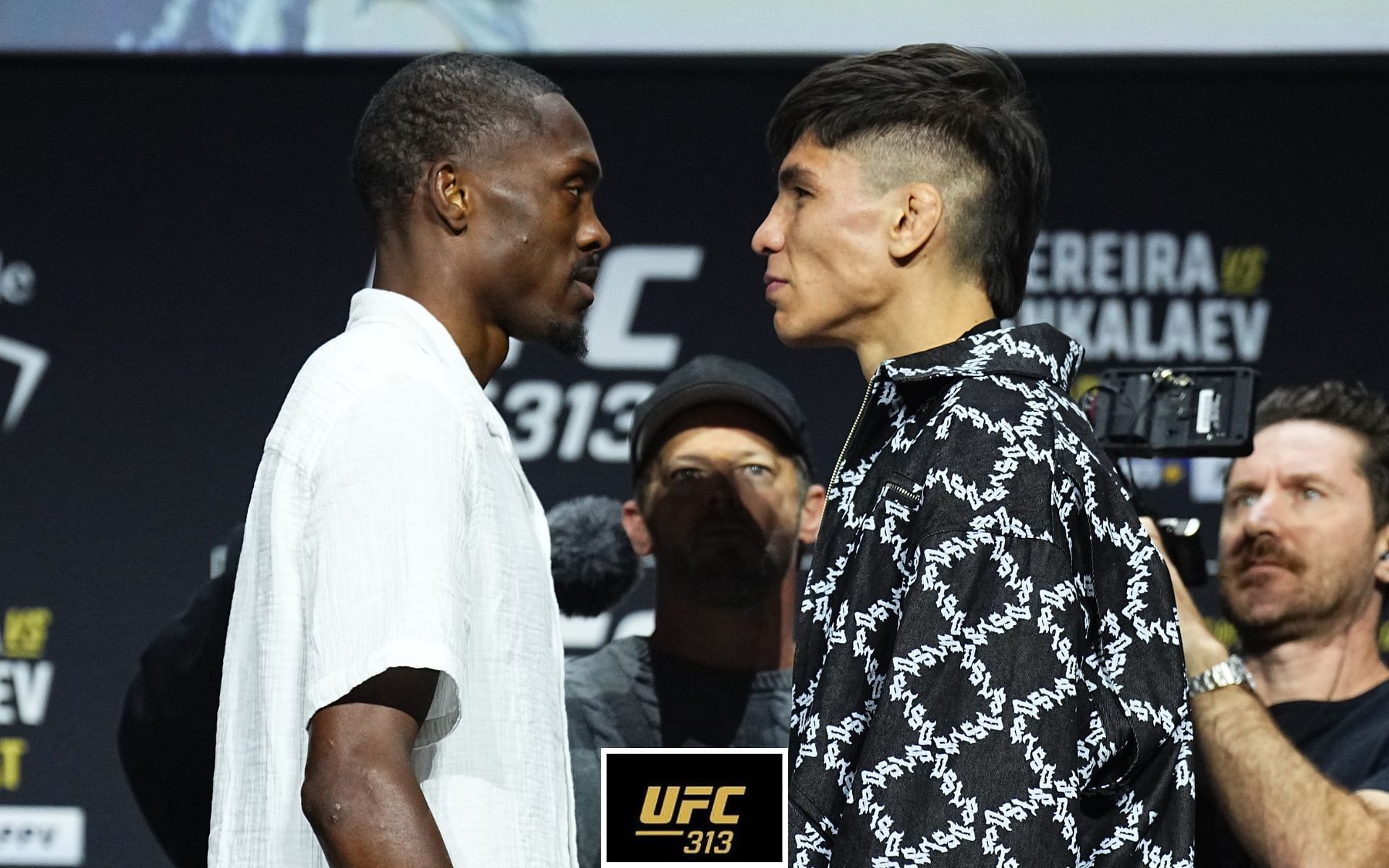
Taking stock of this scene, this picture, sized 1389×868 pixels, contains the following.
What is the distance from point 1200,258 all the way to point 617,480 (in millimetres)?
1149

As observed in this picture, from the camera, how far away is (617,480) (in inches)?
129

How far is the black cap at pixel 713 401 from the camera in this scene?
2.86 m

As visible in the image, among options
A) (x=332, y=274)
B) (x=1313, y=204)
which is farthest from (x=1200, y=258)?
(x=332, y=274)

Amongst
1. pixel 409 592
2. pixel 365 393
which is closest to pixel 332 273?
pixel 365 393

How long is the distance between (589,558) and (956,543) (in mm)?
1621

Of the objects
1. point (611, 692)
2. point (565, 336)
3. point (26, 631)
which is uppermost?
point (565, 336)

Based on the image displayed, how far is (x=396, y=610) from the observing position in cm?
131

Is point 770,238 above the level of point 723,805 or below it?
above

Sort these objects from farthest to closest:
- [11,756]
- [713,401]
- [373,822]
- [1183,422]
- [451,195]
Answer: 1. [11,756]
2. [713,401]
3. [1183,422]
4. [451,195]
5. [373,822]

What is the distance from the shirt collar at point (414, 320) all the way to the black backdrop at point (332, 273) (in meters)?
1.71

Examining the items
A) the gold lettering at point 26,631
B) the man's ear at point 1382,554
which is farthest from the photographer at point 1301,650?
the gold lettering at point 26,631

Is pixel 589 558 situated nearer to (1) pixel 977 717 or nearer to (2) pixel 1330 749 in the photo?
(2) pixel 1330 749

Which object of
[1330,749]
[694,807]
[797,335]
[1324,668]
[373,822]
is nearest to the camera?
[373,822]

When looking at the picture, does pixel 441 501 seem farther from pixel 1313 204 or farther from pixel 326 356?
pixel 1313 204
